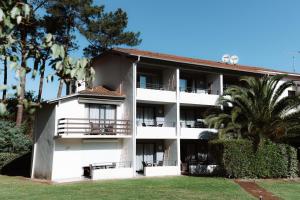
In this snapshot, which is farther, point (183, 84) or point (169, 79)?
point (183, 84)

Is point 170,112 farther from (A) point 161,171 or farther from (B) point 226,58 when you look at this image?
(B) point 226,58

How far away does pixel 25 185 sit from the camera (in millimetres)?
21812

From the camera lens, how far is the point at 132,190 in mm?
19531

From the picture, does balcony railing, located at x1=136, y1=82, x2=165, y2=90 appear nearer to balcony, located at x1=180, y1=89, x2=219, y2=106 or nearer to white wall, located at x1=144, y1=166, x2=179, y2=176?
balcony, located at x1=180, y1=89, x2=219, y2=106

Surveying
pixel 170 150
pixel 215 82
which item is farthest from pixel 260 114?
pixel 170 150

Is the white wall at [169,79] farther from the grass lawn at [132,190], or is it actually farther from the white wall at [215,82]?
the grass lawn at [132,190]

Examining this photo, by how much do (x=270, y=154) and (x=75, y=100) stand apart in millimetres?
14412

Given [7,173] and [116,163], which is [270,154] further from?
[7,173]

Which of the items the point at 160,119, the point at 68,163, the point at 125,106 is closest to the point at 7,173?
the point at 68,163

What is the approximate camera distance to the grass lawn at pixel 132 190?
1756 centimetres

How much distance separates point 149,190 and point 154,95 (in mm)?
10531

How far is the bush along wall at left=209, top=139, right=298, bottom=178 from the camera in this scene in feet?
84.8

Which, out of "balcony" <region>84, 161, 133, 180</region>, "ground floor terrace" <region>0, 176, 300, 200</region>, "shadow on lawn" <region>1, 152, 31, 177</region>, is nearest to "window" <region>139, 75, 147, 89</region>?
"balcony" <region>84, 161, 133, 180</region>

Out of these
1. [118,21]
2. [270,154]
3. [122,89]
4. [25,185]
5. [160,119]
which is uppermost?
[118,21]
